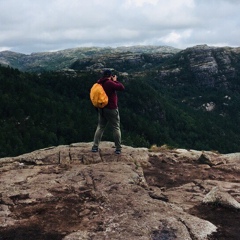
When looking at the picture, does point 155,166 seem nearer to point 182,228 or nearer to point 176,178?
point 176,178

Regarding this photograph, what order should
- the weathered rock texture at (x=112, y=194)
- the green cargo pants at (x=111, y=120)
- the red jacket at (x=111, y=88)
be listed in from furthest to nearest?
the green cargo pants at (x=111, y=120) < the red jacket at (x=111, y=88) < the weathered rock texture at (x=112, y=194)

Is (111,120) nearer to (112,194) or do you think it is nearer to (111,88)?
(111,88)

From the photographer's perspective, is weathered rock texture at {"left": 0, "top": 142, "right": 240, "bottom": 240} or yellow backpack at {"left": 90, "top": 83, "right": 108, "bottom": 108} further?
yellow backpack at {"left": 90, "top": 83, "right": 108, "bottom": 108}

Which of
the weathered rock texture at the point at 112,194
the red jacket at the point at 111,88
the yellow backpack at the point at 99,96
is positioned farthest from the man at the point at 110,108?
the weathered rock texture at the point at 112,194

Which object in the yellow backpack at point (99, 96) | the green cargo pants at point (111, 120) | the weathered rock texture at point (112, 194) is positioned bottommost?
the weathered rock texture at point (112, 194)

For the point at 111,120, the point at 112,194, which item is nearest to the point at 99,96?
the point at 111,120

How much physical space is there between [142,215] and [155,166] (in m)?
7.22

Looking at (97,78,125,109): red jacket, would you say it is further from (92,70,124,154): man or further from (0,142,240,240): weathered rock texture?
(0,142,240,240): weathered rock texture

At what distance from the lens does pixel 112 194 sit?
1170cm

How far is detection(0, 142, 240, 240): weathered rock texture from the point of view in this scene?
29.9 feet

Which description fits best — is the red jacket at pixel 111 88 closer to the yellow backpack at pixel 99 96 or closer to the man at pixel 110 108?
the man at pixel 110 108

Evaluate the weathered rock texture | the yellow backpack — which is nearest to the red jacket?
the yellow backpack

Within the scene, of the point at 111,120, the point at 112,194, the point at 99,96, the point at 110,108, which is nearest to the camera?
the point at 112,194

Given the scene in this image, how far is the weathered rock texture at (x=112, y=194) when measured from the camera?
9102mm
